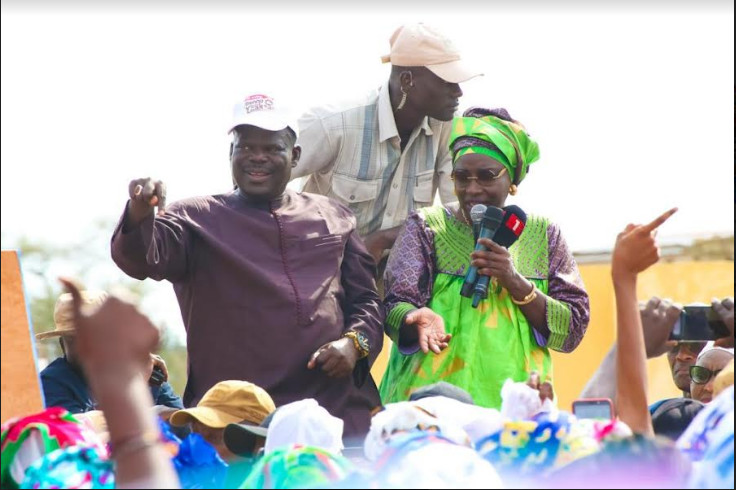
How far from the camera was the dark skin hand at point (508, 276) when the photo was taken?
5.11 meters

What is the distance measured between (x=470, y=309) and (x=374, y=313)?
0.38 m

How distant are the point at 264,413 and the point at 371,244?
1.50m

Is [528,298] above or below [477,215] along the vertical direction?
below

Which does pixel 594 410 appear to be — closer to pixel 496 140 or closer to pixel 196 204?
pixel 496 140

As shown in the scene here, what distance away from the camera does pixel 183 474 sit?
149 inches

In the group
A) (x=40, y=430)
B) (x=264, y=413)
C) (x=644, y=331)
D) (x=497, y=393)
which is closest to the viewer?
(x=40, y=430)

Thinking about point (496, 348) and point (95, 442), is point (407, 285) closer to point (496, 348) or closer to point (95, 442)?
point (496, 348)

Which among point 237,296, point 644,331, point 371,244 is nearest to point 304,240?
point 237,296

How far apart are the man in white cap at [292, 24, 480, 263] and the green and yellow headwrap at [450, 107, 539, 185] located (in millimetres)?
559

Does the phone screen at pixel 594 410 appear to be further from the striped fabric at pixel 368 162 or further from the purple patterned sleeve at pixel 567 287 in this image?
the striped fabric at pixel 368 162

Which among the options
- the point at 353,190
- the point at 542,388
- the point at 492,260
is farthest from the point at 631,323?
the point at 353,190

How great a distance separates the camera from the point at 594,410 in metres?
3.82

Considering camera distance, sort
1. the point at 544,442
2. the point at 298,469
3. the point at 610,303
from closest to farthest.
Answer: the point at 298,469
the point at 544,442
the point at 610,303

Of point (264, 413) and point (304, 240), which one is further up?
point (304, 240)
